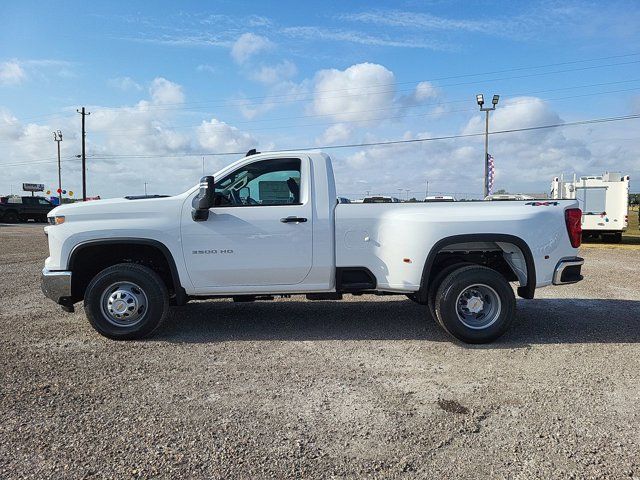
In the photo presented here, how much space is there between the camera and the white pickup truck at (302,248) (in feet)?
17.6

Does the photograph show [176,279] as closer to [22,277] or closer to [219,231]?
[219,231]

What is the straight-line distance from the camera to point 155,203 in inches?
215

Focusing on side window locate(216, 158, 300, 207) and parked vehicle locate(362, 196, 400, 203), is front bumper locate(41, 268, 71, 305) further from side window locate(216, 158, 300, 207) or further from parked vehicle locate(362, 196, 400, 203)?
parked vehicle locate(362, 196, 400, 203)

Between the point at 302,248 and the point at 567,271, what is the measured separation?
2885 millimetres

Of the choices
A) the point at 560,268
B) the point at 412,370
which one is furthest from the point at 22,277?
the point at 560,268

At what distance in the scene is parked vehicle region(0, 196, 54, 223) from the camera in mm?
35094

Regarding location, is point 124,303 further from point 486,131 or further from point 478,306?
point 486,131

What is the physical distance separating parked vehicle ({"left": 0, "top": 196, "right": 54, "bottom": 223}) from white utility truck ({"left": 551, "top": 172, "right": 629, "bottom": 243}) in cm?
3337

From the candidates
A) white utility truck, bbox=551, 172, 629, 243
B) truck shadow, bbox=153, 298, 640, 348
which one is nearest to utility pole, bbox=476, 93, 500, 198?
white utility truck, bbox=551, 172, 629, 243

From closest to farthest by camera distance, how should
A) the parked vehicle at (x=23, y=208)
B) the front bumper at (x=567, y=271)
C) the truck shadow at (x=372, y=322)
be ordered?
1. the front bumper at (x=567, y=271)
2. the truck shadow at (x=372, y=322)
3. the parked vehicle at (x=23, y=208)

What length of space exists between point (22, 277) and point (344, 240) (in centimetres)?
766

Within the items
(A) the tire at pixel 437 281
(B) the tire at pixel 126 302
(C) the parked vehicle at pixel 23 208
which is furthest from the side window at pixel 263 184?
(C) the parked vehicle at pixel 23 208

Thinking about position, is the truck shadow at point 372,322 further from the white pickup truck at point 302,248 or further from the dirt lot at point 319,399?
the white pickup truck at point 302,248

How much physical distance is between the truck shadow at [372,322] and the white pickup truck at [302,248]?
507mm
